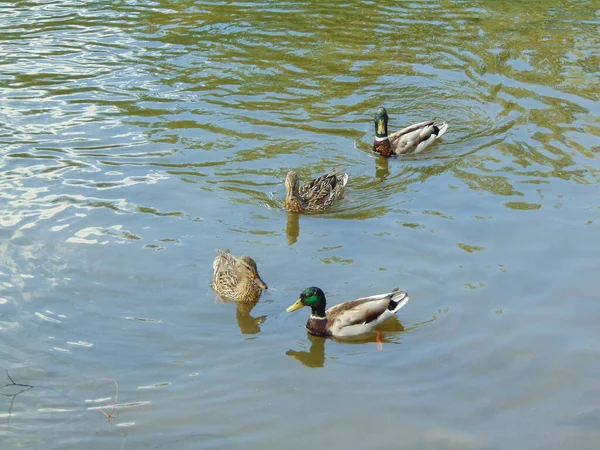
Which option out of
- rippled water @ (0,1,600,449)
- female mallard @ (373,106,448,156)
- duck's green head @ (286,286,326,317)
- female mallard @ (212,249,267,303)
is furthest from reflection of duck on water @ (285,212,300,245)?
female mallard @ (373,106,448,156)

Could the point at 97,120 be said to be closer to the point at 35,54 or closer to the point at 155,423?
the point at 35,54

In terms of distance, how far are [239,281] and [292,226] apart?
6.91 ft

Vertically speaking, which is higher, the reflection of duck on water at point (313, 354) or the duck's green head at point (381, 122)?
the duck's green head at point (381, 122)

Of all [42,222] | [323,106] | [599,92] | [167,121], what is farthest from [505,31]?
[42,222]

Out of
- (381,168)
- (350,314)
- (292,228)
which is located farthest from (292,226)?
(350,314)

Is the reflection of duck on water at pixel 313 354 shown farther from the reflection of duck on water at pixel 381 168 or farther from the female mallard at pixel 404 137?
the female mallard at pixel 404 137

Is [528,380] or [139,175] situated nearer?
[528,380]

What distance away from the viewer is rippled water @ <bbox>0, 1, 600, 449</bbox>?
7805 millimetres

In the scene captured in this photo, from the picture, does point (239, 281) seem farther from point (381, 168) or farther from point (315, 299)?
point (381, 168)

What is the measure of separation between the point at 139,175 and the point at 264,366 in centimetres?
503

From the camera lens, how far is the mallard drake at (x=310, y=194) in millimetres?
→ 11930

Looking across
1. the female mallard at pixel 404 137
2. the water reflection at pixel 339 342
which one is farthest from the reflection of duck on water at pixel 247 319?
the female mallard at pixel 404 137

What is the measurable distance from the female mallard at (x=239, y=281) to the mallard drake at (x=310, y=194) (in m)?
2.20

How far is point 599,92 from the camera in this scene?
1530cm
